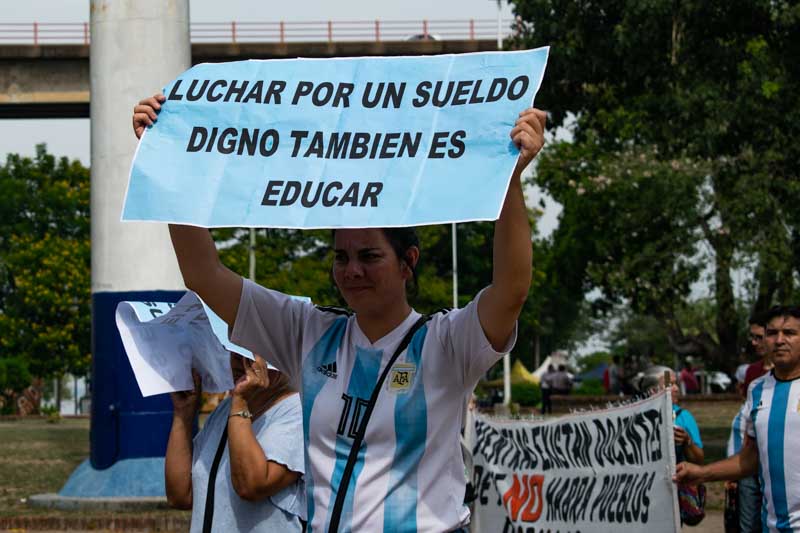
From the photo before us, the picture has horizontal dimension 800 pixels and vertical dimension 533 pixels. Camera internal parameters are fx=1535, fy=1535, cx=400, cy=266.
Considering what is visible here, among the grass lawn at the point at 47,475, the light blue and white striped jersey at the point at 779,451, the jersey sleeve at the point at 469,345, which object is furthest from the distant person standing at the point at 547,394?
the jersey sleeve at the point at 469,345

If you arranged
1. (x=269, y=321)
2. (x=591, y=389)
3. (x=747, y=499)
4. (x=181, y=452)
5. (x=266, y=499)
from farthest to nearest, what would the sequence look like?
(x=591, y=389), (x=747, y=499), (x=181, y=452), (x=266, y=499), (x=269, y=321)

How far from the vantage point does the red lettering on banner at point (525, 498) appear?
10.9 m

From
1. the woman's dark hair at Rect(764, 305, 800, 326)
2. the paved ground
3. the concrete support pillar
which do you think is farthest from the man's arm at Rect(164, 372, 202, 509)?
the concrete support pillar

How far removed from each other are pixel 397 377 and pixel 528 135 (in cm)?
74

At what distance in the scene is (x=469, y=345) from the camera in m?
4.07

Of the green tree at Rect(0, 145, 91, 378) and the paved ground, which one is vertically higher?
the green tree at Rect(0, 145, 91, 378)

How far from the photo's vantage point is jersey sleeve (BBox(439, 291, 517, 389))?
13.3 ft

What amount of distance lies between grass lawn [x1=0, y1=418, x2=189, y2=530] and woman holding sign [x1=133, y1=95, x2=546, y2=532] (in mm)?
9914

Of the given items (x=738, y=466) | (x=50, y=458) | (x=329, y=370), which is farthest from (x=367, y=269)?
(x=50, y=458)

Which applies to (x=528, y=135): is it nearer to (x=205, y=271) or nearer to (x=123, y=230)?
(x=205, y=271)

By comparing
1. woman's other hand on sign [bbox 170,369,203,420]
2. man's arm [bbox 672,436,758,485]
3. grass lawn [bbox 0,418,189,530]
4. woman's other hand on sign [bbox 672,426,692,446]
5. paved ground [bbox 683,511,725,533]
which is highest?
woman's other hand on sign [bbox 170,369,203,420]

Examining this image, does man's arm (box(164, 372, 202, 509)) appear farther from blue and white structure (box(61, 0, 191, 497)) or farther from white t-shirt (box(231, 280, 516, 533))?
blue and white structure (box(61, 0, 191, 497))

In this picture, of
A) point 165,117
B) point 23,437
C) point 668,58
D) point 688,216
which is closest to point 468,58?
point 165,117

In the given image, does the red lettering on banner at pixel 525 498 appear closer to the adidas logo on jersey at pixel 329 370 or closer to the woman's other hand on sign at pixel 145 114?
the adidas logo on jersey at pixel 329 370
